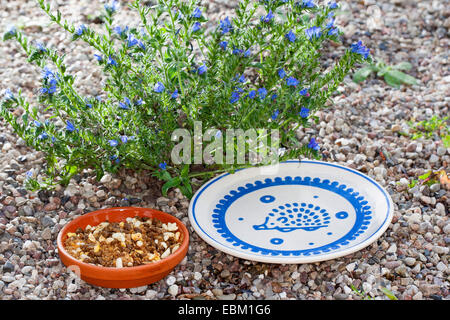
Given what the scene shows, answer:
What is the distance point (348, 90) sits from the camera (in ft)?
12.6

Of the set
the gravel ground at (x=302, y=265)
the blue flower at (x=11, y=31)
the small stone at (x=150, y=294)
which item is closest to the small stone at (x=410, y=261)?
the gravel ground at (x=302, y=265)

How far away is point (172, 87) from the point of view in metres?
2.66

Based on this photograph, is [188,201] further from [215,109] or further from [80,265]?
[80,265]

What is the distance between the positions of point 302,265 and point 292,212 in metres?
0.31

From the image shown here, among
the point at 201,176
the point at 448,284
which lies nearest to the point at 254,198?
the point at 201,176

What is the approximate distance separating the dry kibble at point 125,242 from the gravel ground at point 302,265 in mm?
115

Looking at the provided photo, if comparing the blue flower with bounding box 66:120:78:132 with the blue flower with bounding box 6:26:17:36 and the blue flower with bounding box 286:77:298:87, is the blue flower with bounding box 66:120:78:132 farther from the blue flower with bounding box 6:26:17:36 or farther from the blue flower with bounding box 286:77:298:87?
the blue flower with bounding box 286:77:298:87

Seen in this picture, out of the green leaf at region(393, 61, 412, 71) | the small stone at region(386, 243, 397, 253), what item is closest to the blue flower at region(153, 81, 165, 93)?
the small stone at region(386, 243, 397, 253)

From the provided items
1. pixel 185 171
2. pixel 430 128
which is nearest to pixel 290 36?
pixel 185 171

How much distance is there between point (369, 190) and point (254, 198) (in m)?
0.54

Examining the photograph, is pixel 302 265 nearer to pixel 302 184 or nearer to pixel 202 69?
pixel 302 184

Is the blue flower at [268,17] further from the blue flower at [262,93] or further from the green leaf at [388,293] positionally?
the green leaf at [388,293]

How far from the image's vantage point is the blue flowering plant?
2521 mm

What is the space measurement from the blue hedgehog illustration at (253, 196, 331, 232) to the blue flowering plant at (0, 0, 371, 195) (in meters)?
0.25
